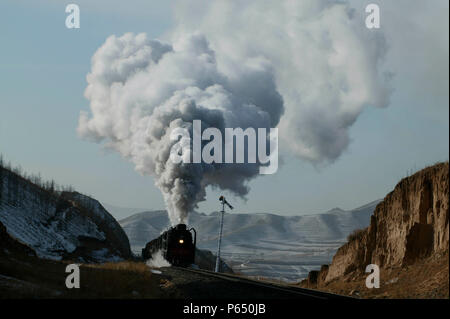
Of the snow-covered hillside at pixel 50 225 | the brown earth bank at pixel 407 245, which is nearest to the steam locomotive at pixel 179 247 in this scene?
the brown earth bank at pixel 407 245

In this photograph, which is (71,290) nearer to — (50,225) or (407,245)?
(407,245)

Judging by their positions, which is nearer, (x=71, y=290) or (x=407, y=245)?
(x=71, y=290)

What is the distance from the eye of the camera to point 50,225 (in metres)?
52.5

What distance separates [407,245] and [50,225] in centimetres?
4107

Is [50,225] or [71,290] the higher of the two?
[50,225]

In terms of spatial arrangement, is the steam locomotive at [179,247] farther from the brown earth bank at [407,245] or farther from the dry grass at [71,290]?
the dry grass at [71,290]

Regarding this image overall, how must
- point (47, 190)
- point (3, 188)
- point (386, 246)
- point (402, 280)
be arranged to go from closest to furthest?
point (402, 280) < point (386, 246) < point (3, 188) < point (47, 190)

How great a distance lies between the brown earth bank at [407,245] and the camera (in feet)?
58.7

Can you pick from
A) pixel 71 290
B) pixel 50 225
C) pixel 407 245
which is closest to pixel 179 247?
pixel 407 245

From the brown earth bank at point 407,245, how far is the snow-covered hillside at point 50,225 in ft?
89.9

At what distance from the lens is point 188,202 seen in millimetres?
42906
